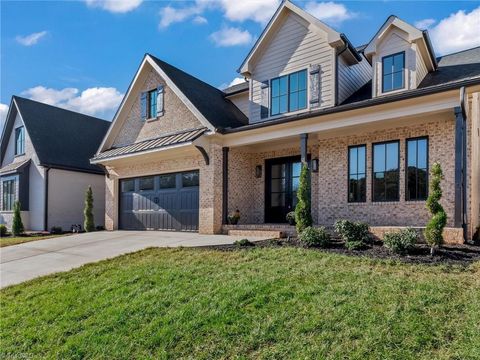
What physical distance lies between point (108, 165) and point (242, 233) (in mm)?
8583

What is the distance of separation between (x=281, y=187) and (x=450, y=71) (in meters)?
6.93

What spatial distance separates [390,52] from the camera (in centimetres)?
1097

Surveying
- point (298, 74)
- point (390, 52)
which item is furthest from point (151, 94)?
point (390, 52)

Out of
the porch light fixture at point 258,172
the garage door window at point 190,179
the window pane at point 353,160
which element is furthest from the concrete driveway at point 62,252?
the window pane at point 353,160

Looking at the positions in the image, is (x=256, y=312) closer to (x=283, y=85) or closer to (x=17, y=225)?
(x=283, y=85)

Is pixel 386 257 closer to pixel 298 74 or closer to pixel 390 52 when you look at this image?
pixel 390 52

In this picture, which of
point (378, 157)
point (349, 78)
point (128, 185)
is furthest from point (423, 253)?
point (128, 185)

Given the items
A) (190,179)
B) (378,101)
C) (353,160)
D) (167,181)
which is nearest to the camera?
(378,101)

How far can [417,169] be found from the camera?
1038cm

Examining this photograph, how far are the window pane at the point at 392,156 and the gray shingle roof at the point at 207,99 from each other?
5.72 meters

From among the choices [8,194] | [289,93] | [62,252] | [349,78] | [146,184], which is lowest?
[62,252]

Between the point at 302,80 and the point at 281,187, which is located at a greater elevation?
the point at 302,80

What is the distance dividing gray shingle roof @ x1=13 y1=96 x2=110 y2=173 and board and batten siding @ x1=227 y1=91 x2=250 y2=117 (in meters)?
9.48

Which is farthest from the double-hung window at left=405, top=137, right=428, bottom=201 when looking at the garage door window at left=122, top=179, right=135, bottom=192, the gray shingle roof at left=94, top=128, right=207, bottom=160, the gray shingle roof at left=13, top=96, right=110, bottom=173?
the gray shingle roof at left=13, top=96, right=110, bottom=173
